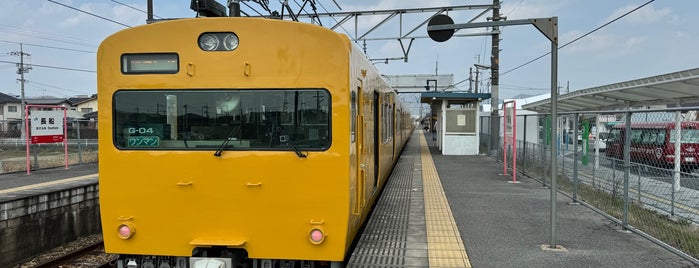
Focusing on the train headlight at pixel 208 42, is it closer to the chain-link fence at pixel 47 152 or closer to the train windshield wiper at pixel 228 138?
the train windshield wiper at pixel 228 138

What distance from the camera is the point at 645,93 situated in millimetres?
10883

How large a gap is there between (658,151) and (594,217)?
1336 millimetres

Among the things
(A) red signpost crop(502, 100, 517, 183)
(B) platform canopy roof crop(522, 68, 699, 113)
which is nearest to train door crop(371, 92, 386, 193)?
(A) red signpost crop(502, 100, 517, 183)

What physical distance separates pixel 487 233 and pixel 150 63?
14.6 feet

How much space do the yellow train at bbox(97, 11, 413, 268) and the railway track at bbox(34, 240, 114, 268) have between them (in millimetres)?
2735

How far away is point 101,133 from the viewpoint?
13.2 ft

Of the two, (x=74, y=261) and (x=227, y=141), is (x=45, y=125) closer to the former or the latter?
(x=74, y=261)

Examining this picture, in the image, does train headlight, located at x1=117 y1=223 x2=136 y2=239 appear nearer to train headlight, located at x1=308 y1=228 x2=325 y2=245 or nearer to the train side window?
train headlight, located at x1=308 y1=228 x2=325 y2=245

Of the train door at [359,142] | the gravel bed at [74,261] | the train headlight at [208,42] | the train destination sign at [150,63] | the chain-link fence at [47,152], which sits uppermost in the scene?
the train headlight at [208,42]

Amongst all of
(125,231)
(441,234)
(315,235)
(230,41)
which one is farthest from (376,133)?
(125,231)

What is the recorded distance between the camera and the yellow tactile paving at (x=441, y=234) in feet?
16.1

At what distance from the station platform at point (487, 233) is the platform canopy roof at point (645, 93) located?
309 centimetres

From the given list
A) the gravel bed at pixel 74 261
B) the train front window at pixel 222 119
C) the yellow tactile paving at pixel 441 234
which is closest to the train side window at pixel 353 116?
the train front window at pixel 222 119

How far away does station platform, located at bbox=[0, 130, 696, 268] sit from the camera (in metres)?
4.95
